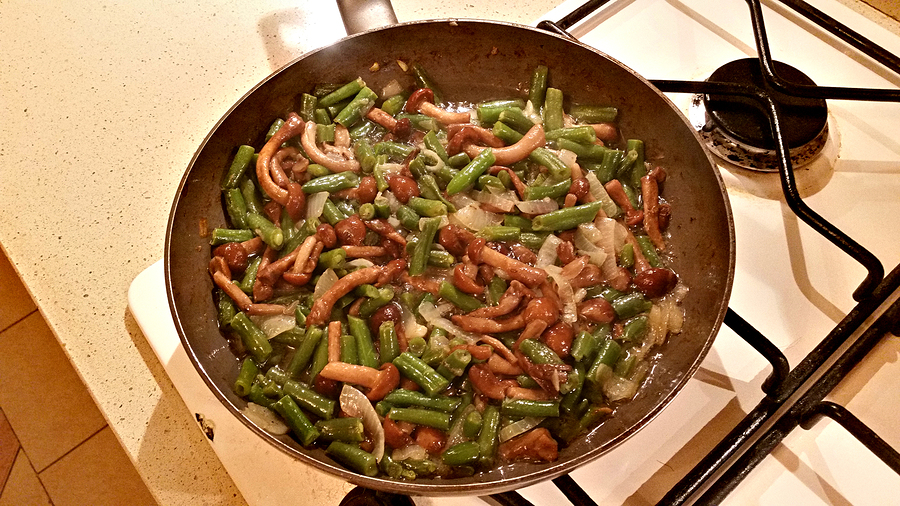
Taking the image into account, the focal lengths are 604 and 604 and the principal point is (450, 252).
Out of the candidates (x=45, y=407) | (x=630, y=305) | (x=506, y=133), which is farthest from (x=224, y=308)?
(x=45, y=407)

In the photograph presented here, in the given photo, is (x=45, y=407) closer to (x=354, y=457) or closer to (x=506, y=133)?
(x=354, y=457)

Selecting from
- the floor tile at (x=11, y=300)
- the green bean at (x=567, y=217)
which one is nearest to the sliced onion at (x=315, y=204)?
the green bean at (x=567, y=217)

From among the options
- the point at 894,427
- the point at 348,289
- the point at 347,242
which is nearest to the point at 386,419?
the point at 348,289

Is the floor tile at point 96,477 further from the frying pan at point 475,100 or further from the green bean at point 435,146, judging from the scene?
the green bean at point 435,146

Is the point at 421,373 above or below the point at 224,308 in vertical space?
below

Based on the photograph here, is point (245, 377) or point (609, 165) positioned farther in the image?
point (609, 165)

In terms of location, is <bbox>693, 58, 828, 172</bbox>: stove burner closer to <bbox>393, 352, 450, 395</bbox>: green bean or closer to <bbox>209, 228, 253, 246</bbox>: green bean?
<bbox>393, 352, 450, 395</bbox>: green bean

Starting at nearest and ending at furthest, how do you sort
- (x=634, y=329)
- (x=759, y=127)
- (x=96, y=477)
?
(x=634, y=329) < (x=759, y=127) < (x=96, y=477)
